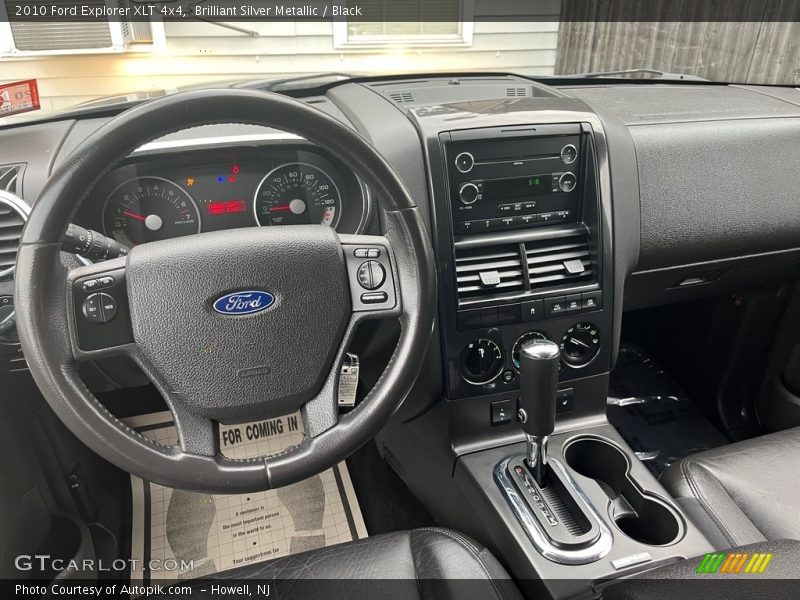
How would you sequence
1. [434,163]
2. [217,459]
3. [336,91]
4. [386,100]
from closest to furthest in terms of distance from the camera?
1. [217,459]
2. [434,163]
3. [386,100]
4. [336,91]

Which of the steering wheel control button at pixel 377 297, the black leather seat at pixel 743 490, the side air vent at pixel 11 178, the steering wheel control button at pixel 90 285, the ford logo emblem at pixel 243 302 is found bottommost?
the black leather seat at pixel 743 490

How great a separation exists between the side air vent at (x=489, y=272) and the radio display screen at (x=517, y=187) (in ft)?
0.30

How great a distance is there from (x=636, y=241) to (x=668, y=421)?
0.85 metres

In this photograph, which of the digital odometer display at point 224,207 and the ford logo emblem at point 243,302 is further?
the digital odometer display at point 224,207

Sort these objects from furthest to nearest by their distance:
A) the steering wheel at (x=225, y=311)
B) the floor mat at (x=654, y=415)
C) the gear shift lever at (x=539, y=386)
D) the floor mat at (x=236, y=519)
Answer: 1. the floor mat at (x=654, y=415)
2. the floor mat at (x=236, y=519)
3. the gear shift lever at (x=539, y=386)
4. the steering wheel at (x=225, y=311)

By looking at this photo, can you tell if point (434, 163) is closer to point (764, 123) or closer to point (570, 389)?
point (570, 389)

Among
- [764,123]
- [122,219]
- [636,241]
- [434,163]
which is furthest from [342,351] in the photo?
[764,123]

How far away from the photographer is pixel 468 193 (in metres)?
1.07

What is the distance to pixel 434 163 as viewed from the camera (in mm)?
1038

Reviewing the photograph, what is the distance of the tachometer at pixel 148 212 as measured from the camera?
104cm

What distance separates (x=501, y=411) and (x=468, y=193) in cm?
42

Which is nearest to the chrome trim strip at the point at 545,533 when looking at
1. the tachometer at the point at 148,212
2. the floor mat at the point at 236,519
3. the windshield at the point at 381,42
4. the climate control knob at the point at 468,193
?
the climate control knob at the point at 468,193

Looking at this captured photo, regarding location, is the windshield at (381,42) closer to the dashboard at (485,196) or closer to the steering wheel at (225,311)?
the dashboard at (485,196)

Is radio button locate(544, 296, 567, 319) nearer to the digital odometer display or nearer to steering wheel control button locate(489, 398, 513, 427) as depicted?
steering wheel control button locate(489, 398, 513, 427)
